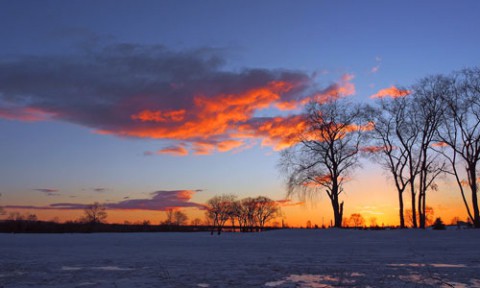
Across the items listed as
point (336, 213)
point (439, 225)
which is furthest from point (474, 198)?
point (336, 213)

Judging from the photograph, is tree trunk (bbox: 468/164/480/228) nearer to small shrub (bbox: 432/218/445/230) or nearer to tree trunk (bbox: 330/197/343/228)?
small shrub (bbox: 432/218/445/230)

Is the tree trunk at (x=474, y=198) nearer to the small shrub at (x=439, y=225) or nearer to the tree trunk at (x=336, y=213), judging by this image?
the small shrub at (x=439, y=225)

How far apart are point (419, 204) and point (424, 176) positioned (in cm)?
305

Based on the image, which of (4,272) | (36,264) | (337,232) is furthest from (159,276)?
(337,232)

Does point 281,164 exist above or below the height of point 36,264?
above

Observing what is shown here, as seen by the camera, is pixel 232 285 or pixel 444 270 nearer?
pixel 232 285

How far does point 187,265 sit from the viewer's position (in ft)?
43.2

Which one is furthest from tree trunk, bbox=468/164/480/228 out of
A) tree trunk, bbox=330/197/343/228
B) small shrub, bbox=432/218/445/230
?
tree trunk, bbox=330/197/343/228

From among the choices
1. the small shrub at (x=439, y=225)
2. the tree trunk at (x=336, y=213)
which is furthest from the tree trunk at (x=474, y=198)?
the tree trunk at (x=336, y=213)

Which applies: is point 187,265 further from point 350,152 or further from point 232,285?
point 350,152

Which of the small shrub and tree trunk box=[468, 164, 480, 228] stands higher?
tree trunk box=[468, 164, 480, 228]

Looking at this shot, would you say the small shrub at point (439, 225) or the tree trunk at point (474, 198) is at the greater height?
the tree trunk at point (474, 198)

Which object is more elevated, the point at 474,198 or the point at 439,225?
the point at 474,198

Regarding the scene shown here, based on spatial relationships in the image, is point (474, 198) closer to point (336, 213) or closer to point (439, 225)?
point (439, 225)
